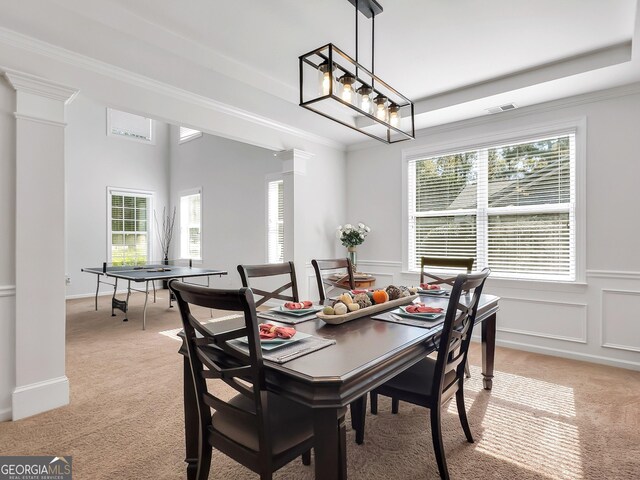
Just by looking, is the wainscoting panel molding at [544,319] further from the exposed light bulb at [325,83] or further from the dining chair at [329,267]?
the exposed light bulb at [325,83]

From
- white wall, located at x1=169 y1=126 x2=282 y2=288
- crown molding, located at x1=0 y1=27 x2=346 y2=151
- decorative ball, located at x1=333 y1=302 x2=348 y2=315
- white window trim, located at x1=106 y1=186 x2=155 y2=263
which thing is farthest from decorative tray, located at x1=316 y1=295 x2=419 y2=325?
white window trim, located at x1=106 y1=186 x2=155 y2=263

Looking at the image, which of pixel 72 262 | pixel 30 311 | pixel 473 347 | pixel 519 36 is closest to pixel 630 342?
pixel 473 347

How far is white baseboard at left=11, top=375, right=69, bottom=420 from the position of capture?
7.55 ft

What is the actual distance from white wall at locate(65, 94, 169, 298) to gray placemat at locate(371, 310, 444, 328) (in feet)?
23.5

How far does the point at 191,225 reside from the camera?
7.80m

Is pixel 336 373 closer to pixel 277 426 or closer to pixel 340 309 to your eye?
pixel 277 426

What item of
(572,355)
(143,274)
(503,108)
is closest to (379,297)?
(572,355)

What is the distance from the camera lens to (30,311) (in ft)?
7.72

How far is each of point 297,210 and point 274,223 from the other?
1653mm

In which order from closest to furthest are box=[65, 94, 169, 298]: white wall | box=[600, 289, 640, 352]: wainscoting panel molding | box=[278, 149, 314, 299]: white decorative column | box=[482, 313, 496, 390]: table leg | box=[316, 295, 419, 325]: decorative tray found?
box=[316, 295, 419, 325]: decorative tray → box=[482, 313, 496, 390]: table leg → box=[600, 289, 640, 352]: wainscoting panel molding → box=[278, 149, 314, 299]: white decorative column → box=[65, 94, 169, 298]: white wall

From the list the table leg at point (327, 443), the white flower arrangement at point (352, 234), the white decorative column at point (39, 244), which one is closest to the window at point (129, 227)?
the white flower arrangement at point (352, 234)

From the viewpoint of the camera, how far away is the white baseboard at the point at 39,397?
2.30 m

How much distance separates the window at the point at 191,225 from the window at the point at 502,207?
4.79 meters

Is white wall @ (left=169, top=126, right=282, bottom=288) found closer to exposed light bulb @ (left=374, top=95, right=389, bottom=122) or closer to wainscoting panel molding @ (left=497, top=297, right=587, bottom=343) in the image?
exposed light bulb @ (left=374, top=95, right=389, bottom=122)
